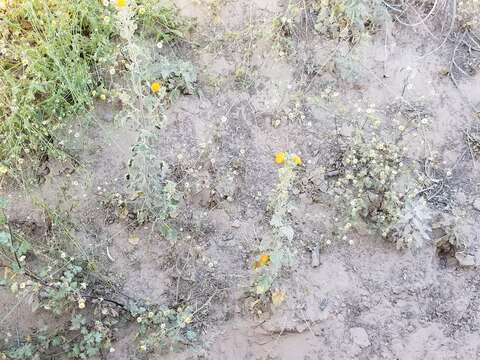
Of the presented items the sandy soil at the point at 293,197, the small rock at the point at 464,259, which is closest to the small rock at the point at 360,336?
the sandy soil at the point at 293,197

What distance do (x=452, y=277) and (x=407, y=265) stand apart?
312 mm

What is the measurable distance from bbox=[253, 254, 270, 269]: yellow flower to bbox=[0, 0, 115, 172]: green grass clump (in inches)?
66.2

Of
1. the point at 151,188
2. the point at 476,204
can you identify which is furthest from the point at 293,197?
the point at 476,204

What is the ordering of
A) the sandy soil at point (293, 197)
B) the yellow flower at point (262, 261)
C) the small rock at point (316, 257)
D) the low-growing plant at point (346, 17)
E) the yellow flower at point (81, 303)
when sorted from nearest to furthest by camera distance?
the yellow flower at point (81, 303) → the yellow flower at point (262, 261) → the sandy soil at point (293, 197) → the small rock at point (316, 257) → the low-growing plant at point (346, 17)

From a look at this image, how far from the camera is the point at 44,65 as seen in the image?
13.9ft

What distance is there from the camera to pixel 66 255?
379 centimetres

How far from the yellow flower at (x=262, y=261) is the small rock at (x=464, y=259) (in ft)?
4.40

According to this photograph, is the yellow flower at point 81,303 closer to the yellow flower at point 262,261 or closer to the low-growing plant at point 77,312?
the low-growing plant at point 77,312

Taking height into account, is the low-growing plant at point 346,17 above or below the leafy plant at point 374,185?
above

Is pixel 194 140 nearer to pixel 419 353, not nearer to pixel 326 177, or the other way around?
pixel 326 177

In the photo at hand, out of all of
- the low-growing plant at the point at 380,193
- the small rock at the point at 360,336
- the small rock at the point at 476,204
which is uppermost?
the low-growing plant at the point at 380,193

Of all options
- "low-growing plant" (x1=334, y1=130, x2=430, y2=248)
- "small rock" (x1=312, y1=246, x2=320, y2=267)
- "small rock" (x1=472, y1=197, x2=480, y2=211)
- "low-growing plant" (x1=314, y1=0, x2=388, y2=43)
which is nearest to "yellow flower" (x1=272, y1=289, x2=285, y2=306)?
"small rock" (x1=312, y1=246, x2=320, y2=267)

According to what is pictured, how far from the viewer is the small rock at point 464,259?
3887 millimetres

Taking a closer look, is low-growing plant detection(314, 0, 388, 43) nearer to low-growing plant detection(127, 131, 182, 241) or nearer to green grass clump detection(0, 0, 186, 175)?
green grass clump detection(0, 0, 186, 175)
